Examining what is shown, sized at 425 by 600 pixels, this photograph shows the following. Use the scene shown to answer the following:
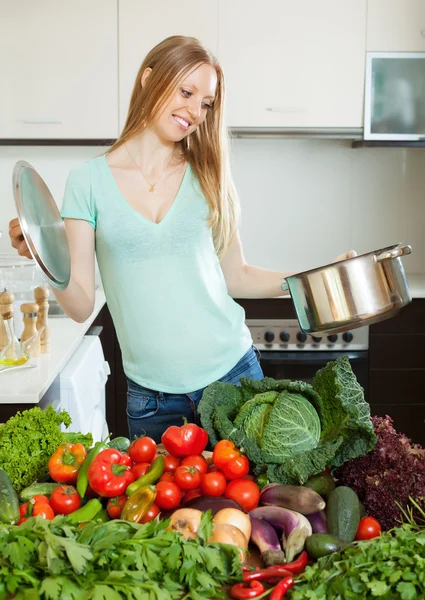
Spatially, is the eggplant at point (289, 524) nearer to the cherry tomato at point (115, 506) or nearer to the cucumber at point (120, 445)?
the cherry tomato at point (115, 506)

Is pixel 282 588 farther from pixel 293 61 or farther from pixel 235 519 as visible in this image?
pixel 293 61

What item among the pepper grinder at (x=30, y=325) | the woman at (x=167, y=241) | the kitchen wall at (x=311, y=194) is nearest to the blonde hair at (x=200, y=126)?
the woman at (x=167, y=241)

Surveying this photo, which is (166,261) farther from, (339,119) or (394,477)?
(339,119)

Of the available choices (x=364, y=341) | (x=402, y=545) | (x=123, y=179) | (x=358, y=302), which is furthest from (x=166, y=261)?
(x=364, y=341)

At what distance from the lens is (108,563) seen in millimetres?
1053

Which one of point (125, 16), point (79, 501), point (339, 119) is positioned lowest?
point (79, 501)

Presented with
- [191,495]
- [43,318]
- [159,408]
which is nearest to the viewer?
[191,495]

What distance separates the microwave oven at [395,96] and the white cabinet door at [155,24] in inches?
28.8

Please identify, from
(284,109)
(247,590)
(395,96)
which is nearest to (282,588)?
(247,590)

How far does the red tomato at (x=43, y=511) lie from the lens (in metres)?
1.26

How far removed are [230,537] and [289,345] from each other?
8.31 ft

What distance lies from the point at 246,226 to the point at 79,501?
9.61ft

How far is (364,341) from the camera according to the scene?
3.68 metres

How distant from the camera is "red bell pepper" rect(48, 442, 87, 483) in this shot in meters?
1.37
